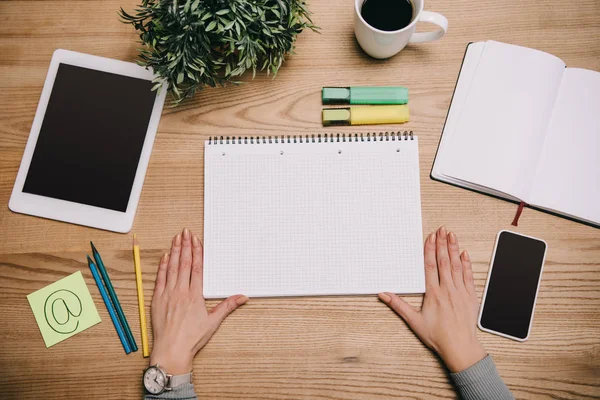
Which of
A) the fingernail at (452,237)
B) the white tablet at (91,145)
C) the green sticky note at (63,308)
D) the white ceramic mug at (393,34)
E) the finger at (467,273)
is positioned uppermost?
the white ceramic mug at (393,34)

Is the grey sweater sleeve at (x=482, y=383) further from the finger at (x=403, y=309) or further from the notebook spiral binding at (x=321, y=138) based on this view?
the notebook spiral binding at (x=321, y=138)

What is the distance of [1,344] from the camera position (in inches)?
34.3

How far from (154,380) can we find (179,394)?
0.19 ft

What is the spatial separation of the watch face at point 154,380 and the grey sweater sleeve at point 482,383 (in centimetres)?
58

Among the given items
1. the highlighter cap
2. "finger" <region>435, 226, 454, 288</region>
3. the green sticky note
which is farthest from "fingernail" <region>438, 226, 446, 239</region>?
the green sticky note

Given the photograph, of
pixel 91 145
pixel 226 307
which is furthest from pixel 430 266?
pixel 91 145

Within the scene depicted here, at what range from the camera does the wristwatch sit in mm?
819

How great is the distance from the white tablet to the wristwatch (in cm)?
30

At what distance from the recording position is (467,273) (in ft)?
2.84

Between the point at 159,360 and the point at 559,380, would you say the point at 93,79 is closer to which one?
the point at 159,360

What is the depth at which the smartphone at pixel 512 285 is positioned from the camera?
2.77 feet

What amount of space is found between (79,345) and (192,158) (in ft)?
1.49

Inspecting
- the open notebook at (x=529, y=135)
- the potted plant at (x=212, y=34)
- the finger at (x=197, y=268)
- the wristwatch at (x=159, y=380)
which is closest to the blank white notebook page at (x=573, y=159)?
the open notebook at (x=529, y=135)

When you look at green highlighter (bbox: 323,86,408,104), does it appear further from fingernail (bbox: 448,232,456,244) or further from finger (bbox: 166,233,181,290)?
finger (bbox: 166,233,181,290)
